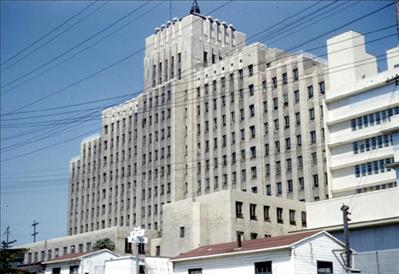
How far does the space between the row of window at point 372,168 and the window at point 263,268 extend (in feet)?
96.7

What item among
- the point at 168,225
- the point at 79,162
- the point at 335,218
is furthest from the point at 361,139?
the point at 79,162

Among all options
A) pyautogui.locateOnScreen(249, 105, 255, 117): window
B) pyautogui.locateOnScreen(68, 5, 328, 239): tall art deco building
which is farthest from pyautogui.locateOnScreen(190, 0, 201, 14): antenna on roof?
pyautogui.locateOnScreen(249, 105, 255, 117): window

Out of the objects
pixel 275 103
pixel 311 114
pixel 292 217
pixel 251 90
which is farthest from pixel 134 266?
pixel 251 90

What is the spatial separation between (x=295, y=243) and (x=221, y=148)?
59536 millimetres

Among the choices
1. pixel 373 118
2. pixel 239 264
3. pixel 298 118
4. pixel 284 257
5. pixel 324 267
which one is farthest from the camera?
pixel 298 118

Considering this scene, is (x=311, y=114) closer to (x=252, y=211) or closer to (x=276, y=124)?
(x=276, y=124)

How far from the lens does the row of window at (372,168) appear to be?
71250mm

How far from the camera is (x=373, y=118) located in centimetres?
7300

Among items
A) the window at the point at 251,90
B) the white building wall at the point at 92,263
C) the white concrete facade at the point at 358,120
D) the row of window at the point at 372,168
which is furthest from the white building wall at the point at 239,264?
the window at the point at 251,90

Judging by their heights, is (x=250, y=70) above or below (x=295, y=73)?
above

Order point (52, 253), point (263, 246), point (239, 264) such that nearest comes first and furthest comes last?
point (263, 246) < point (239, 264) < point (52, 253)

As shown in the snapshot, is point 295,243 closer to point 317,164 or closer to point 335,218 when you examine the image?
point 335,218

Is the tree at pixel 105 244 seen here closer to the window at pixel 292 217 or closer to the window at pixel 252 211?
the window at pixel 252 211

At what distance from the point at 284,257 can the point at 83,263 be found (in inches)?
1037
